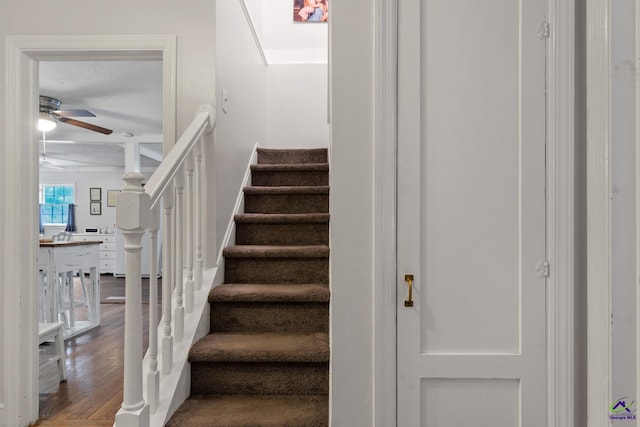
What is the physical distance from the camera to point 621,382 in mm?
433

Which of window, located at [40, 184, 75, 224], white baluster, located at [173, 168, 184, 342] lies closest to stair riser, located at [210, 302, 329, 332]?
white baluster, located at [173, 168, 184, 342]

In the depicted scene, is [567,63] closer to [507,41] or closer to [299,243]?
[507,41]

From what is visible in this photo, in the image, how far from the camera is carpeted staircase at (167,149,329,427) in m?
1.57

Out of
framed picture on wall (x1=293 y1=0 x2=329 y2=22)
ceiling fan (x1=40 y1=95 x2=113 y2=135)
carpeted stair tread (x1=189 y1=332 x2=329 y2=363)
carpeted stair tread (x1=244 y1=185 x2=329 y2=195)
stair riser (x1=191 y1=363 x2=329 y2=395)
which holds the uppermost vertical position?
framed picture on wall (x1=293 y1=0 x2=329 y2=22)

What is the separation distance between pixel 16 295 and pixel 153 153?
5712mm

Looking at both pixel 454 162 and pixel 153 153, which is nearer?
pixel 454 162

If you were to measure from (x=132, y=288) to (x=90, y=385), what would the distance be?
192 cm

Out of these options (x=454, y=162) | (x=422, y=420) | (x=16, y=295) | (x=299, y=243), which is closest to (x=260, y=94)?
(x=299, y=243)

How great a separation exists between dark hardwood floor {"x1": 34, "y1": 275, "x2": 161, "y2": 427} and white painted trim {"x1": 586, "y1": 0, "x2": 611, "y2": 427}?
7.96ft

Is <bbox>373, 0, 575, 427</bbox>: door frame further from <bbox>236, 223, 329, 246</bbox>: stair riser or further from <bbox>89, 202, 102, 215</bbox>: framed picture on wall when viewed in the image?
<bbox>89, 202, 102, 215</bbox>: framed picture on wall

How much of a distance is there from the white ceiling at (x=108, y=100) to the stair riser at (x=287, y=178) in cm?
112

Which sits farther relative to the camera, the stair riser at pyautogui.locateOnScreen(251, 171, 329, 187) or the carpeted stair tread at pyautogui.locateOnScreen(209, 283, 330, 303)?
the stair riser at pyautogui.locateOnScreen(251, 171, 329, 187)

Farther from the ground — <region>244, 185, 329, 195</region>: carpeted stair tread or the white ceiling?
the white ceiling

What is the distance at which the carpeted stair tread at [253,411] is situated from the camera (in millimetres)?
1457
